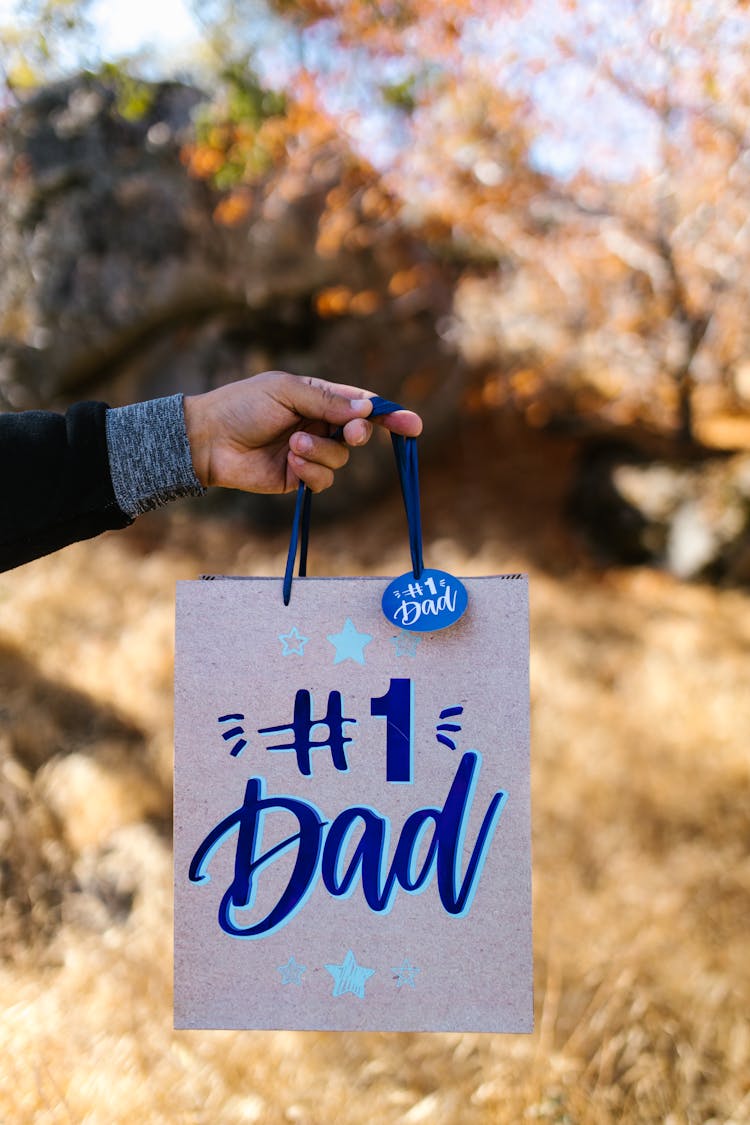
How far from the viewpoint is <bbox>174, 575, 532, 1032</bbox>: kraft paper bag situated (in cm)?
98

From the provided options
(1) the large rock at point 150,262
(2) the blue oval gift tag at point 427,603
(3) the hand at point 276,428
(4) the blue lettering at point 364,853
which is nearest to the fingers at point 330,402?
(3) the hand at point 276,428

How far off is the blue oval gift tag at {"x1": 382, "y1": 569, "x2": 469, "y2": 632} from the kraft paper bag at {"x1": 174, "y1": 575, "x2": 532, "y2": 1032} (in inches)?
0.9

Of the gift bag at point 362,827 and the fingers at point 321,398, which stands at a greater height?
the fingers at point 321,398

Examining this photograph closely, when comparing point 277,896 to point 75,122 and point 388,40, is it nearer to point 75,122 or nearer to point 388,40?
point 388,40

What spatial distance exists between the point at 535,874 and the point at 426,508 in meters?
3.06

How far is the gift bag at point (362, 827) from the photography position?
0.98m

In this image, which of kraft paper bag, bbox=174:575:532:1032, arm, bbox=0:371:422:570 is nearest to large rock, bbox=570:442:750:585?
arm, bbox=0:371:422:570

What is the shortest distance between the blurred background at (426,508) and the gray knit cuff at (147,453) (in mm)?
975

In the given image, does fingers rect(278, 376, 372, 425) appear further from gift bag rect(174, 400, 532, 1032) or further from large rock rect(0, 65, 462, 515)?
large rock rect(0, 65, 462, 515)

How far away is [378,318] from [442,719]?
4.39 m

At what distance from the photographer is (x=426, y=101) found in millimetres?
4098

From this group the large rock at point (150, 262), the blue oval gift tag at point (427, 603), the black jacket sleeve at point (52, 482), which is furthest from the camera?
the large rock at point (150, 262)

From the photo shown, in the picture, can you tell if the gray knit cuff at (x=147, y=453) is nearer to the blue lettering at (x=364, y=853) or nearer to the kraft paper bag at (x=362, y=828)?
the kraft paper bag at (x=362, y=828)

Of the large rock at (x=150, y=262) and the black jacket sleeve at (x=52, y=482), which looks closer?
the black jacket sleeve at (x=52, y=482)
